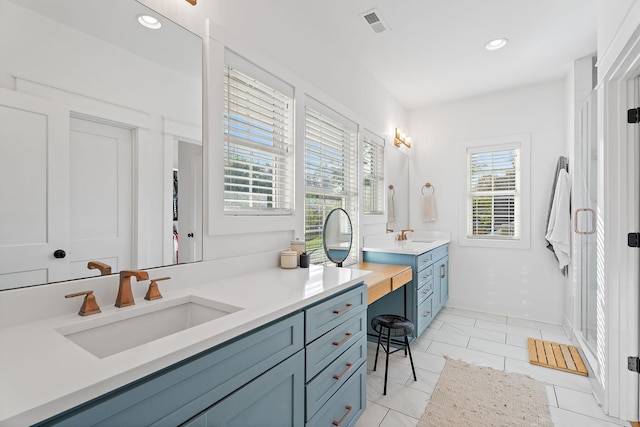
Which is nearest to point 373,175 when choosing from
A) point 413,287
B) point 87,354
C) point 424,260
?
point 424,260

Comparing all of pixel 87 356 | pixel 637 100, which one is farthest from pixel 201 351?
pixel 637 100

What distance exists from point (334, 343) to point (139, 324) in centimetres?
87

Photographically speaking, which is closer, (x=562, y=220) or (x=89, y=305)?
(x=89, y=305)

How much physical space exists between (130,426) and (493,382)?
255 centimetres

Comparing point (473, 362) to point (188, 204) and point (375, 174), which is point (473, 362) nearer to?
point (375, 174)

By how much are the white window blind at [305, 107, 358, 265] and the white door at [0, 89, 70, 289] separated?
1559 millimetres

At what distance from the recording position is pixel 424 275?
316cm

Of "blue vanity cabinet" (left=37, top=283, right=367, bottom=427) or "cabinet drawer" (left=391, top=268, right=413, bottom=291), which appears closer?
"blue vanity cabinet" (left=37, top=283, right=367, bottom=427)

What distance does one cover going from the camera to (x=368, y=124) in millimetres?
3354

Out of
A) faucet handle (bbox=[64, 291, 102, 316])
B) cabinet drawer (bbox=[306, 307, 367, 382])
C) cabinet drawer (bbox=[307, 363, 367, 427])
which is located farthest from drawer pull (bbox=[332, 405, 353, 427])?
faucet handle (bbox=[64, 291, 102, 316])

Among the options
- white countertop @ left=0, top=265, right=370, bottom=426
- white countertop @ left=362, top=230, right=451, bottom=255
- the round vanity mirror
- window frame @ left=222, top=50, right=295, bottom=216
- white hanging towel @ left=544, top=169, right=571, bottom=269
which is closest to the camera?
white countertop @ left=0, top=265, right=370, bottom=426

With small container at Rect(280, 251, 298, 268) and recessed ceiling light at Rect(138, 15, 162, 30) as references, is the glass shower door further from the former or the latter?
recessed ceiling light at Rect(138, 15, 162, 30)

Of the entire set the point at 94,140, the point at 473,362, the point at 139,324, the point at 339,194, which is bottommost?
the point at 473,362

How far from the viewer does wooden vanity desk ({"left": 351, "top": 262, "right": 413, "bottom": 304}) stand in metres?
2.20
